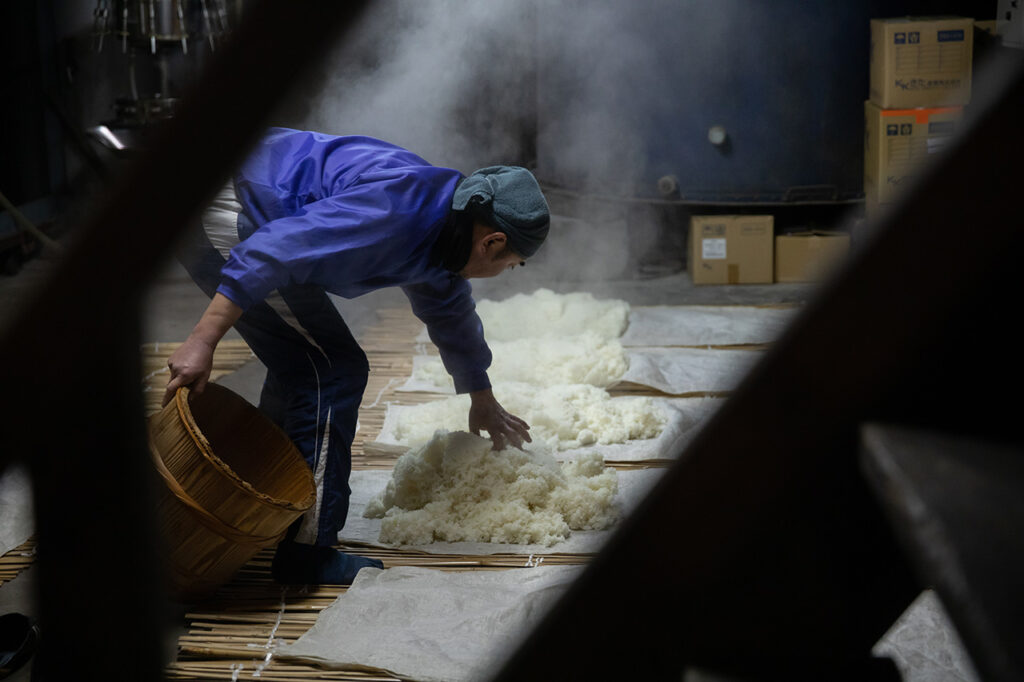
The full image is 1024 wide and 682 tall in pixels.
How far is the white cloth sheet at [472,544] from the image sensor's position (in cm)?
305

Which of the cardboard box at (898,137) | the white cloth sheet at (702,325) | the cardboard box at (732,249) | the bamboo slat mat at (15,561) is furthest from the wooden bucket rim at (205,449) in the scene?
the cardboard box at (898,137)

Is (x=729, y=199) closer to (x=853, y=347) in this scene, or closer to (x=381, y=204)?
(x=381, y=204)

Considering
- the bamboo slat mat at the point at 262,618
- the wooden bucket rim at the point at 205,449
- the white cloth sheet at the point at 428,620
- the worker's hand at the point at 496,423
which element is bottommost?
the bamboo slat mat at the point at 262,618

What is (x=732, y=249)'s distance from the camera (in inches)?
265

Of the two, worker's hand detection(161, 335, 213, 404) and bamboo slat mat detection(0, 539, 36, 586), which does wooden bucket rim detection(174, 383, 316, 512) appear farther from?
bamboo slat mat detection(0, 539, 36, 586)

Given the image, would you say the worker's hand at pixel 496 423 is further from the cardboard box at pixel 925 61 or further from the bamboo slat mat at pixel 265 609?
the cardboard box at pixel 925 61

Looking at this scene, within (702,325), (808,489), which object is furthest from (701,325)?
(808,489)

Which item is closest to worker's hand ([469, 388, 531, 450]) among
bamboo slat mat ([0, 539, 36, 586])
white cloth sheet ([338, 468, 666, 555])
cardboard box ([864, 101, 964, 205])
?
white cloth sheet ([338, 468, 666, 555])

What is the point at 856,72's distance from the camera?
661cm

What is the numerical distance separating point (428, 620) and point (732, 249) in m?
4.71

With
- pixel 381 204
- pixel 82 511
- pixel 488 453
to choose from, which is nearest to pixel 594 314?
pixel 488 453

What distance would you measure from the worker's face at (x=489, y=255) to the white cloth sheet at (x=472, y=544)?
82cm

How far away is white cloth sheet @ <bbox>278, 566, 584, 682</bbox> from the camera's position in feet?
7.91

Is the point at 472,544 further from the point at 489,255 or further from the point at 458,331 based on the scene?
the point at 489,255
